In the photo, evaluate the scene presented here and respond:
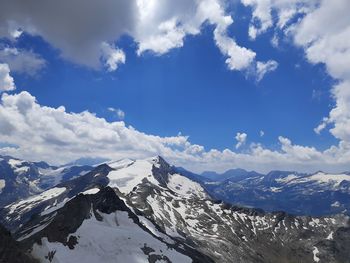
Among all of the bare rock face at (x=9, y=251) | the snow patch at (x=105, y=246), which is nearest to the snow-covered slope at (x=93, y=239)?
the snow patch at (x=105, y=246)

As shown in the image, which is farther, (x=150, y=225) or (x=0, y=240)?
(x=150, y=225)

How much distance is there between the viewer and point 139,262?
103 m

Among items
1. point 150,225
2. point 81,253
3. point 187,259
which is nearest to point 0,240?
point 81,253

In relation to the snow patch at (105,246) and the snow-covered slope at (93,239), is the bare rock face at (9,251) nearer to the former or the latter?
Answer: the snow-covered slope at (93,239)

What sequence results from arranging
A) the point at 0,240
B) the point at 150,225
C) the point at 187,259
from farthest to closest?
the point at 150,225 < the point at 187,259 < the point at 0,240

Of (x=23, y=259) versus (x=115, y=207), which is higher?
(x=115, y=207)

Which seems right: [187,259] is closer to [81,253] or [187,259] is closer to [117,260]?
[117,260]

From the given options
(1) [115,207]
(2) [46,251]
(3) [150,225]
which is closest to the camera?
(2) [46,251]

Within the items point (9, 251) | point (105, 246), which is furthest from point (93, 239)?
point (9, 251)

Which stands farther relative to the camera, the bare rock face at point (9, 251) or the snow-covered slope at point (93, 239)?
the snow-covered slope at point (93, 239)

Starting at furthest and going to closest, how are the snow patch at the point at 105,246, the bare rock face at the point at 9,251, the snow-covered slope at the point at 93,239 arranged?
the snow-covered slope at the point at 93,239 < the snow patch at the point at 105,246 < the bare rock face at the point at 9,251

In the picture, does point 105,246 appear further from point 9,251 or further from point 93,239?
point 9,251

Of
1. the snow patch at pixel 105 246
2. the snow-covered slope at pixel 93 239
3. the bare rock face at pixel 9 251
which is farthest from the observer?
the snow-covered slope at pixel 93 239

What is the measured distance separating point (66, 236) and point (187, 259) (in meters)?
40.7
